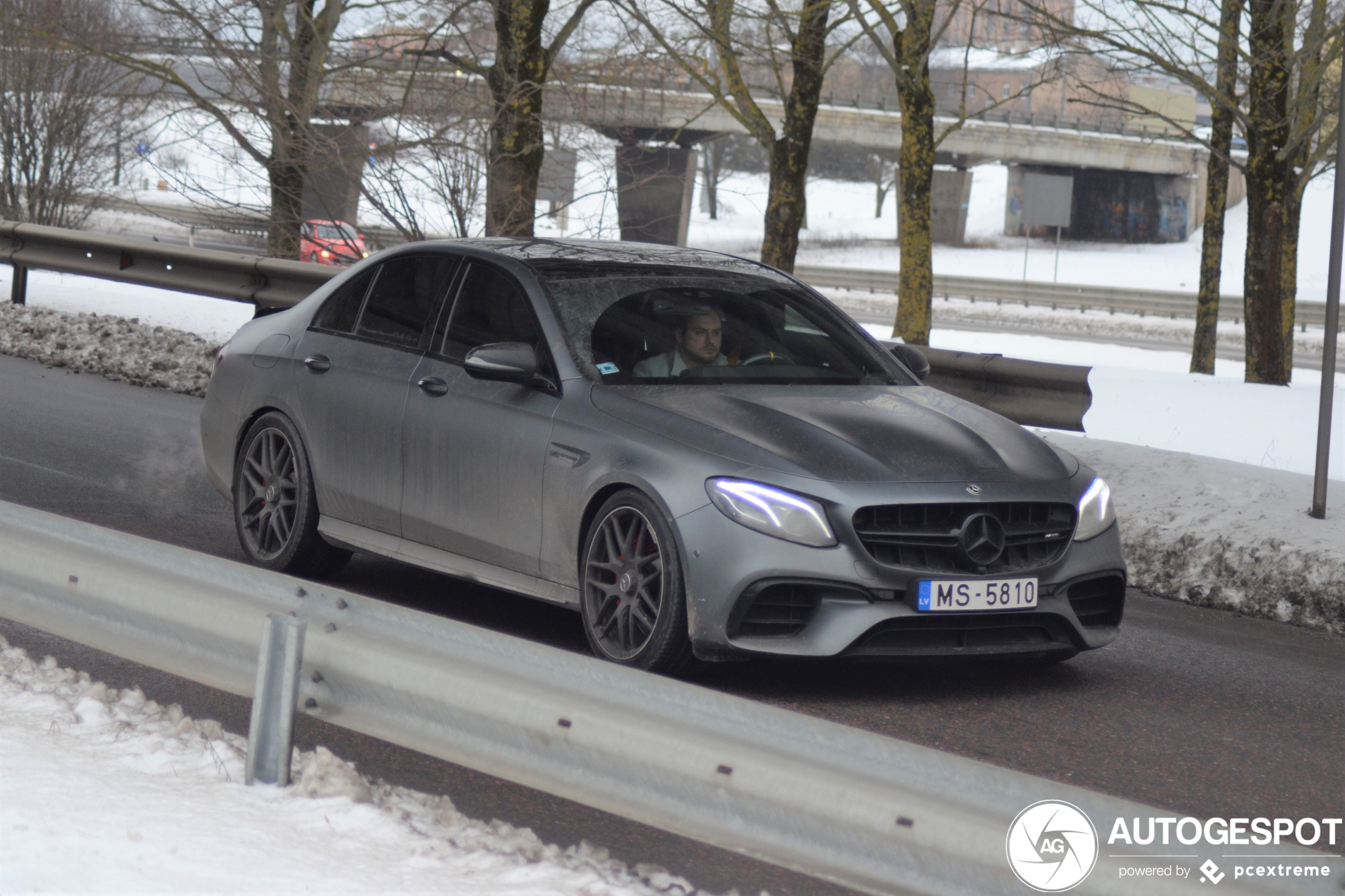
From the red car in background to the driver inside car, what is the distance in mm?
7170

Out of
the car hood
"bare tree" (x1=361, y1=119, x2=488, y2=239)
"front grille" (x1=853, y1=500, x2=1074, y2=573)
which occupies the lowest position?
"front grille" (x1=853, y1=500, x2=1074, y2=573)

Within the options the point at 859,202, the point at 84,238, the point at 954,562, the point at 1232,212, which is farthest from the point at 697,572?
the point at 859,202

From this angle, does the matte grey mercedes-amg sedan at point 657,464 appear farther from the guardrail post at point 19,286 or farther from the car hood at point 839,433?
the guardrail post at point 19,286

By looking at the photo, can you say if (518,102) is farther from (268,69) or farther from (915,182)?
(915,182)

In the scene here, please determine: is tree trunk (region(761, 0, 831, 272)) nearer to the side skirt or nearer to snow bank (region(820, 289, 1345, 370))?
snow bank (region(820, 289, 1345, 370))

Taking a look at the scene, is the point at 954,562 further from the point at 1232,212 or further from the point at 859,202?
the point at 859,202

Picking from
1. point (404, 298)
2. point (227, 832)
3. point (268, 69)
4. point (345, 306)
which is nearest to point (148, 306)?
point (268, 69)

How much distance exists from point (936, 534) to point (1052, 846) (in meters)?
2.46

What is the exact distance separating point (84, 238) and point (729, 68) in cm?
858

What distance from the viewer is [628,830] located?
421 centimetres

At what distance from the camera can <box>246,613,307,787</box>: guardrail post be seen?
3.96 metres

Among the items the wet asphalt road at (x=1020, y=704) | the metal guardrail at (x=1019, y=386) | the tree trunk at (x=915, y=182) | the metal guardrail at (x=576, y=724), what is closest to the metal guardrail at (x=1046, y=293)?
the tree trunk at (x=915, y=182)

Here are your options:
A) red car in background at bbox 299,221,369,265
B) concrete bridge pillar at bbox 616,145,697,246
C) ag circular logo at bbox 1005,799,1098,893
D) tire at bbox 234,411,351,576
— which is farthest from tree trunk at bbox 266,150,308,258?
ag circular logo at bbox 1005,799,1098,893

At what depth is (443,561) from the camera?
6.31m
